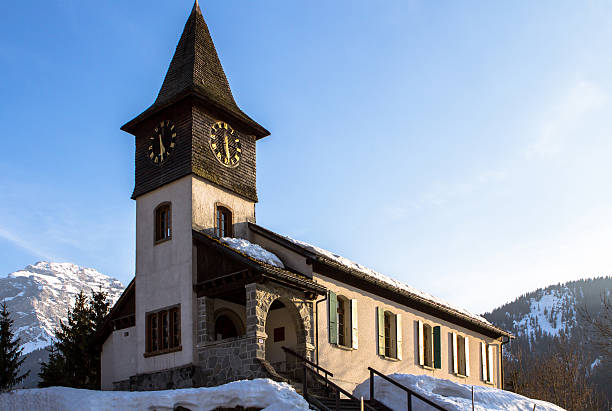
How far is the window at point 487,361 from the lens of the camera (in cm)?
3334

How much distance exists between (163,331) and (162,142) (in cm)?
589

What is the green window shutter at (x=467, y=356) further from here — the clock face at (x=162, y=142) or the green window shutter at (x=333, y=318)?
the clock face at (x=162, y=142)

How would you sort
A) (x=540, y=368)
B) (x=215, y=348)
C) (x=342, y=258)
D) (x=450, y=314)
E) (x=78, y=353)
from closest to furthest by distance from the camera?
1. (x=215, y=348)
2. (x=342, y=258)
3. (x=450, y=314)
4. (x=78, y=353)
5. (x=540, y=368)

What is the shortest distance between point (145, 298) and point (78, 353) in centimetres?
1239

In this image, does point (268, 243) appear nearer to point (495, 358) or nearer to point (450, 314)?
point (450, 314)

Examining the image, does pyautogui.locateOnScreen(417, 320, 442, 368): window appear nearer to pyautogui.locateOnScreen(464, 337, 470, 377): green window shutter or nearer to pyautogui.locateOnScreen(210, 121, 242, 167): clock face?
pyautogui.locateOnScreen(464, 337, 470, 377): green window shutter

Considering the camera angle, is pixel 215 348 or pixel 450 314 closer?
pixel 215 348

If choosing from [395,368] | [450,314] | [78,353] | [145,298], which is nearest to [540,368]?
[450,314]

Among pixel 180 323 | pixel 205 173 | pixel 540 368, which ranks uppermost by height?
pixel 205 173

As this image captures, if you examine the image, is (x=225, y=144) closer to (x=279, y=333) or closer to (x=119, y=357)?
(x=279, y=333)

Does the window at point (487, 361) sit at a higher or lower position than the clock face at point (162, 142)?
lower

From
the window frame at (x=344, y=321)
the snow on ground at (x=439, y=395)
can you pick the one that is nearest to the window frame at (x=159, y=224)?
the window frame at (x=344, y=321)

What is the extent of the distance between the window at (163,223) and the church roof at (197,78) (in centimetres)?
310

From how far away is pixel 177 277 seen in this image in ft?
73.4
